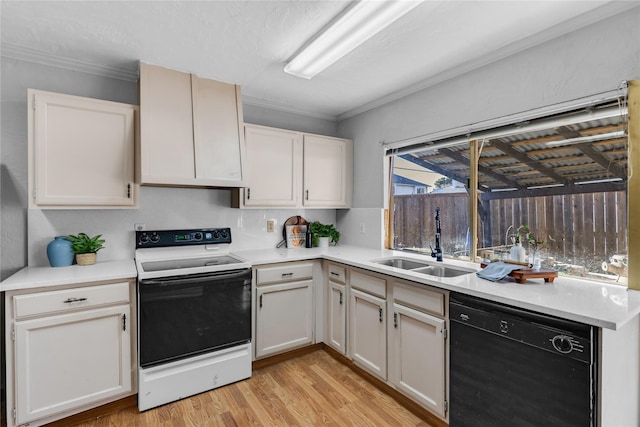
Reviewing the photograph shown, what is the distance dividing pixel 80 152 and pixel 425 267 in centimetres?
265

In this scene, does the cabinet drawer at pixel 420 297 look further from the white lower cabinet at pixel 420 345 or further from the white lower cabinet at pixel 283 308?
the white lower cabinet at pixel 283 308

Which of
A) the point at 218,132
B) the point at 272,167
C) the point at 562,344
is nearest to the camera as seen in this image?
the point at 562,344

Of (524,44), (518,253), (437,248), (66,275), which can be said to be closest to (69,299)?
(66,275)

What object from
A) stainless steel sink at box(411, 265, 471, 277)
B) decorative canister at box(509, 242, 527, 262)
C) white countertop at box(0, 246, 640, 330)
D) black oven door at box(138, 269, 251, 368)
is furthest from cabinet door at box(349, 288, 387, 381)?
decorative canister at box(509, 242, 527, 262)

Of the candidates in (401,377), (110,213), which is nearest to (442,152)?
(401,377)

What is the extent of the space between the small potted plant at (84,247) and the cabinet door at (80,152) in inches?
11.2

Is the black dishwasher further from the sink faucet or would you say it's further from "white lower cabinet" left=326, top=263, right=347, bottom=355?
"white lower cabinet" left=326, top=263, right=347, bottom=355

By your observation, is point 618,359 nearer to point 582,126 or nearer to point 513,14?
point 582,126

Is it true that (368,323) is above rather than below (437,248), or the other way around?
below

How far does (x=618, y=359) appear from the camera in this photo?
141cm

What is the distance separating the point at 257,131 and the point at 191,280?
1459 millimetres

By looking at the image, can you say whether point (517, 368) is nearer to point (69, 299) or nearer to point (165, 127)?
point (69, 299)

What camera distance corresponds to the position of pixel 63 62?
2.30 m

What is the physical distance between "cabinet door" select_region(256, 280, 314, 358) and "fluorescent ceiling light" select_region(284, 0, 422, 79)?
1.76 metres
